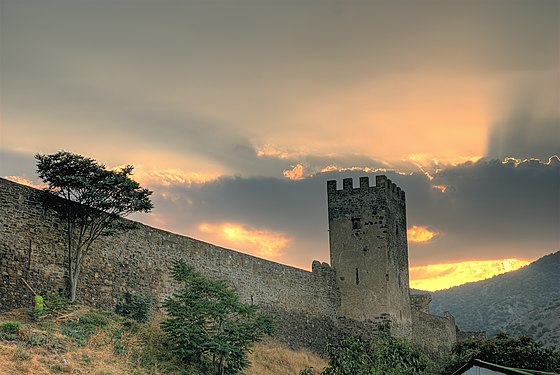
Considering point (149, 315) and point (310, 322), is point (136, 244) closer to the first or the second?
point (149, 315)

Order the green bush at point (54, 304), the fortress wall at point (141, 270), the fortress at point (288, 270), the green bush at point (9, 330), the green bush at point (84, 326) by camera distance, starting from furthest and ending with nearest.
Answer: the fortress at point (288, 270), the fortress wall at point (141, 270), the green bush at point (54, 304), the green bush at point (84, 326), the green bush at point (9, 330)

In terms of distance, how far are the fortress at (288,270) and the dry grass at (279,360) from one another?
1282 millimetres

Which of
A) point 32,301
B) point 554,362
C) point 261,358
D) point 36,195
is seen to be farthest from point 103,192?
point 554,362

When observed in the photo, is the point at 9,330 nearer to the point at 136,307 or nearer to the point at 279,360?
the point at 136,307

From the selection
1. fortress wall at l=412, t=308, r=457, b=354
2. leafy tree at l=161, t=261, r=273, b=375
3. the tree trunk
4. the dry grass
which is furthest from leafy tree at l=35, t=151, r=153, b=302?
fortress wall at l=412, t=308, r=457, b=354

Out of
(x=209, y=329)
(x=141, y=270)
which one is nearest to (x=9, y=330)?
(x=209, y=329)

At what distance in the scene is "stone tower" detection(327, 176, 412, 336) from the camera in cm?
3906

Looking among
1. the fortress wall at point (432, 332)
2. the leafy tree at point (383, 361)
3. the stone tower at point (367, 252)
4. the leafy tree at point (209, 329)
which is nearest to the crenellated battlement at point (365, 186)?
the stone tower at point (367, 252)

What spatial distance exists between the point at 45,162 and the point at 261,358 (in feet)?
37.4

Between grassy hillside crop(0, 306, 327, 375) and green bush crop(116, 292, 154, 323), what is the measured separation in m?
0.54

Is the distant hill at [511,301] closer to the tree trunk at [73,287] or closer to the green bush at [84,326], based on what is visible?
the tree trunk at [73,287]

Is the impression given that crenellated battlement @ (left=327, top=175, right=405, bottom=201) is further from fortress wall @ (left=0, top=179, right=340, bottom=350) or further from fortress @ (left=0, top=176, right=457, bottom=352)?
fortress wall @ (left=0, top=179, right=340, bottom=350)

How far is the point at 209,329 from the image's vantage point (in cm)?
2556

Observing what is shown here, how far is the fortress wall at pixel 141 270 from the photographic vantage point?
947 inches
